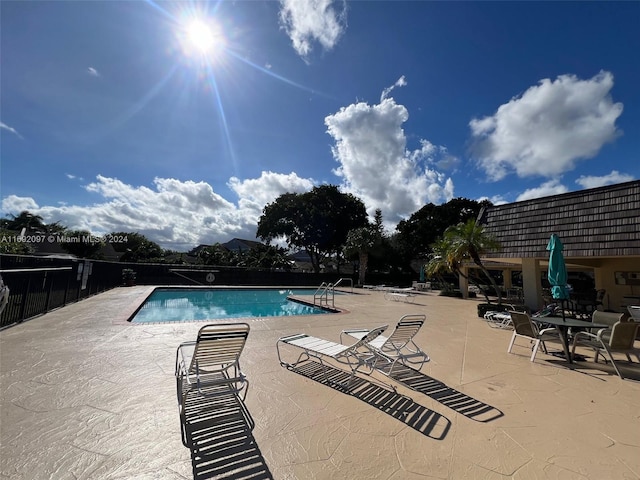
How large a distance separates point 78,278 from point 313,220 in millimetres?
26006

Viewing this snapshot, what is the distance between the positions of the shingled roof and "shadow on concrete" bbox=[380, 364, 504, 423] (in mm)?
7527

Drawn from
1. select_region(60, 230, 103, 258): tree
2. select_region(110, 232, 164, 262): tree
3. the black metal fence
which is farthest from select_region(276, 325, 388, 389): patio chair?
select_region(110, 232, 164, 262): tree

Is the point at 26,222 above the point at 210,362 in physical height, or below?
above

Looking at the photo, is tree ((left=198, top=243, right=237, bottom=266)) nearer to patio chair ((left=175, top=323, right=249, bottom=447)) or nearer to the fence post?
the fence post

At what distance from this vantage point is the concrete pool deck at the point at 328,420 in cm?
219

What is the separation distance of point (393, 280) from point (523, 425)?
31.7 metres

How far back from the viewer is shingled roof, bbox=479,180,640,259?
25.6 feet

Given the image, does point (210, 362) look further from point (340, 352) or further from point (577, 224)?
point (577, 224)

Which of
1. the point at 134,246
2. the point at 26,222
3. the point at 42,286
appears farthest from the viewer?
the point at 134,246

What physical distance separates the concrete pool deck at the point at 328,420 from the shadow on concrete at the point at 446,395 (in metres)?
0.02

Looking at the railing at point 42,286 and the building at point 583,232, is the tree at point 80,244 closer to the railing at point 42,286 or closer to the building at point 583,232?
the railing at point 42,286

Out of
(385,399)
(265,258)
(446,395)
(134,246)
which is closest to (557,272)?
(446,395)

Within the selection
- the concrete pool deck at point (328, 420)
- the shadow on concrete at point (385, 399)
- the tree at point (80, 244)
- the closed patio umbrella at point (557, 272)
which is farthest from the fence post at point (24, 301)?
the tree at point (80, 244)

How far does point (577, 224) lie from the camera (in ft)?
28.8
